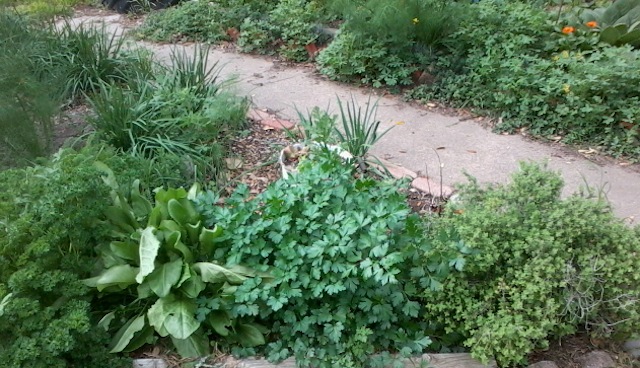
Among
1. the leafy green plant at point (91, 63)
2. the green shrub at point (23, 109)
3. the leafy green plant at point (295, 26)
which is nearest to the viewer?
the green shrub at point (23, 109)

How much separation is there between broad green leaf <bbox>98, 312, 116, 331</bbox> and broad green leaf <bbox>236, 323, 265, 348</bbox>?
0.58 metres

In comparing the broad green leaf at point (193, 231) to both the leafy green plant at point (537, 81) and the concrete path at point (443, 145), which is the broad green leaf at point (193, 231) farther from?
the leafy green plant at point (537, 81)

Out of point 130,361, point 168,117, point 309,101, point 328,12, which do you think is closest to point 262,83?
point 309,101

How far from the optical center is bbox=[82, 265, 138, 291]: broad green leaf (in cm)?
259

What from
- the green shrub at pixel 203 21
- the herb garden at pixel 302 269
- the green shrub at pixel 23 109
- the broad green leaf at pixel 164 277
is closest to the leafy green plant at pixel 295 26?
the green shrub at pixel 203 21

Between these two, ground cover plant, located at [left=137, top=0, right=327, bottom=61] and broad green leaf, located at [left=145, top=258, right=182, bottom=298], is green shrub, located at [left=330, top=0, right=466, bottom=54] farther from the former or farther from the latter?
broad green leaf, located at [left=145, top=258, right=182, bottom=298]

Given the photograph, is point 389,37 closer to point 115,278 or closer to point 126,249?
point 126,249

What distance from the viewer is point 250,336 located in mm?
2637

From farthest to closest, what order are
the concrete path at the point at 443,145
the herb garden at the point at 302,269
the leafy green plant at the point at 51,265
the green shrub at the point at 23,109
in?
the concrete path at the point at 443,145, the green shrub at the point at 23,109, the herb garden at the point at 302,269, the leafy green plant at the point at 51,265

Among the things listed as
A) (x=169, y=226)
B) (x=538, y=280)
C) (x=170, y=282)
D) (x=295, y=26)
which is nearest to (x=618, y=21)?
(x=295, y=26)

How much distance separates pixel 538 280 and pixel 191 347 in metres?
1.57

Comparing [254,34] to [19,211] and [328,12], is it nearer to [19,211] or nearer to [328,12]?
[328,12]

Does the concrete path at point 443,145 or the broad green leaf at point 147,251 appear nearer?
the broad green leaf at point 147,251

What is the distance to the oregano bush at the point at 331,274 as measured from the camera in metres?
2.48
